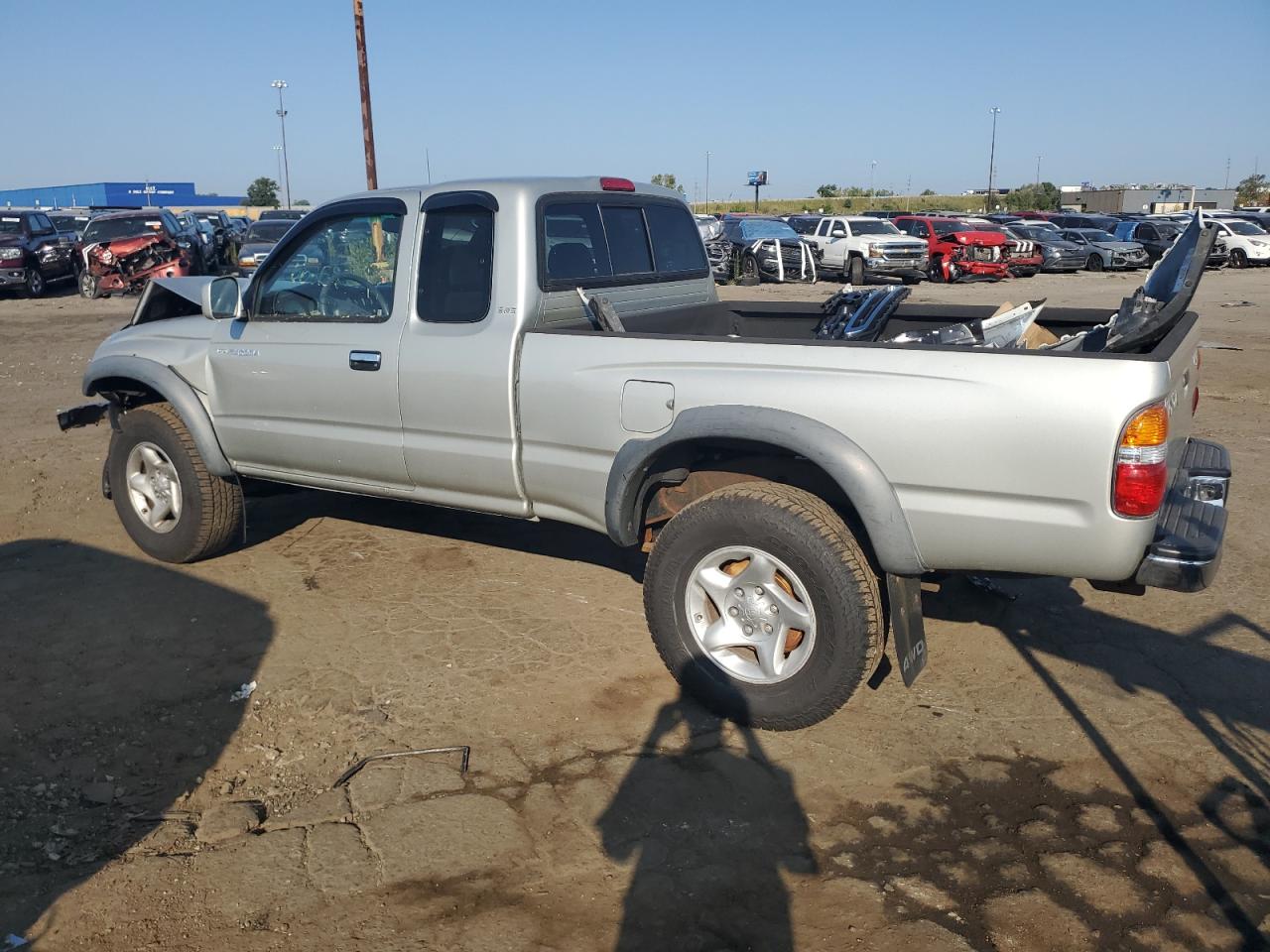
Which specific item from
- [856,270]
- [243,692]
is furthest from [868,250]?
[243,692]

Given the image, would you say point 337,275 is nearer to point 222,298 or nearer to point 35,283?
point 222,298

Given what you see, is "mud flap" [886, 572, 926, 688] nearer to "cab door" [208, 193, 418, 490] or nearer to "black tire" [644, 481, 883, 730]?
"black tire" [644, 481, 883, 730]

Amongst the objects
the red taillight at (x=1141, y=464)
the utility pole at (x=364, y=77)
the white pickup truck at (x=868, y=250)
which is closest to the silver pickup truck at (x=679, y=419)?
the red taillight at (x=1141, y=464)

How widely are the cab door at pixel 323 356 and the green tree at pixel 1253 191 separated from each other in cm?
8453

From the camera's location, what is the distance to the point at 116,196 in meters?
74.5

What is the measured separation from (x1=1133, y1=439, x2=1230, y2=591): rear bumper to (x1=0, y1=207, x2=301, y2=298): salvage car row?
19779 millimetres

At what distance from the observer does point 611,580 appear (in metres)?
5.60

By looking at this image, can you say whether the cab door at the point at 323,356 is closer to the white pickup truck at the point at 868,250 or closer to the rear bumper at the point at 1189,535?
the rear bumper at the point at 1189,535

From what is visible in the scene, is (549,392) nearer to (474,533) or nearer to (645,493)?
(645,493)

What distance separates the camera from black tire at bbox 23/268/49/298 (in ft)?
73.9

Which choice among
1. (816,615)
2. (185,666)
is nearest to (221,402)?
(185,666)

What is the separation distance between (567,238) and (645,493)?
1348 mm

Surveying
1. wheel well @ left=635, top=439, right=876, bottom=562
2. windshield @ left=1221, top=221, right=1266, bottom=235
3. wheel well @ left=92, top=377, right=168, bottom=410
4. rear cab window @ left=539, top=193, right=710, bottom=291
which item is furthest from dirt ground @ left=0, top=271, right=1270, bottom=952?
windshield @ left=1221, top=221, right=1266, bottom=235

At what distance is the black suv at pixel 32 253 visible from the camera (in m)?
22.1
